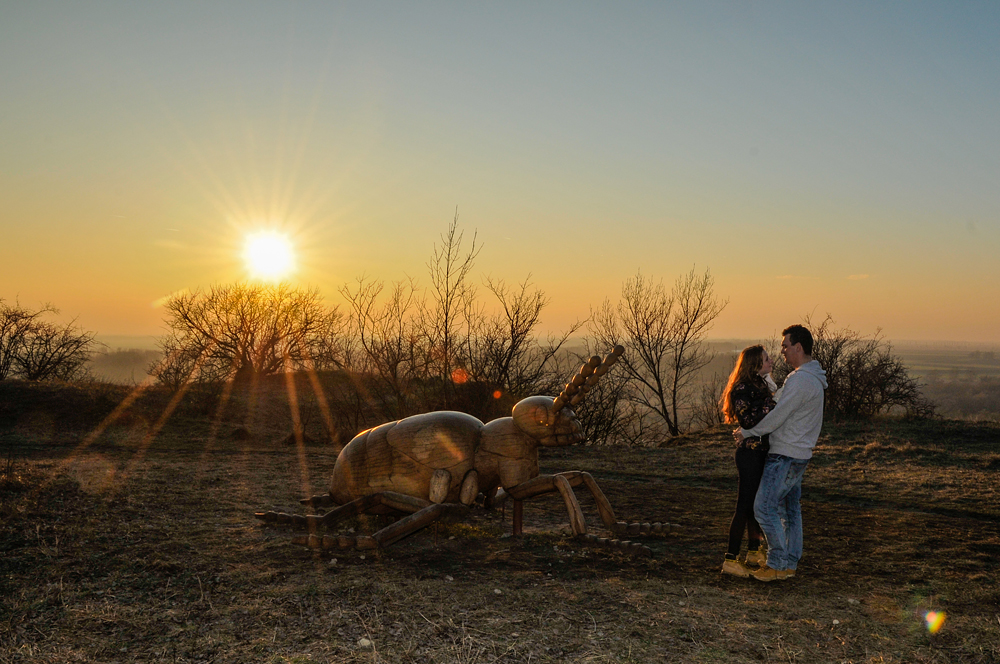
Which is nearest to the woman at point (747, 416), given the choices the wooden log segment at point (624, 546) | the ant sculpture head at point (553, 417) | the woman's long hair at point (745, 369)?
the woman's long hair at point (745, 369)

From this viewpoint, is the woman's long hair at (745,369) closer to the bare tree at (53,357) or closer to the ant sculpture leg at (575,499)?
the ant sculpture leg at (575,499)

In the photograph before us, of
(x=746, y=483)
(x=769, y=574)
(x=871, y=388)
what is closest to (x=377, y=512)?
(x=746, y=483)

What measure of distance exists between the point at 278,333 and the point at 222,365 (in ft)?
10.2

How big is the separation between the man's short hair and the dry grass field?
6.05 feet

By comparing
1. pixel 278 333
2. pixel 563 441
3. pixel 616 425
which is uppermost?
pixel 278 333

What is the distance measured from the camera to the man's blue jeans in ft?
16.6

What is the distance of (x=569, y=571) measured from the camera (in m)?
5.30

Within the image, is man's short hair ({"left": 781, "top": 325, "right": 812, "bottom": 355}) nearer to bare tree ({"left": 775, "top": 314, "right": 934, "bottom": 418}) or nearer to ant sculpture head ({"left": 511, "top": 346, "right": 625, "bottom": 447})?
ant sculpture head ({"left": 511, "top": 346, "right": 625, "bottom": 447})

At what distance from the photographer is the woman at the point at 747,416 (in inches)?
204

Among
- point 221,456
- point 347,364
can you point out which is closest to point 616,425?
point 347,364

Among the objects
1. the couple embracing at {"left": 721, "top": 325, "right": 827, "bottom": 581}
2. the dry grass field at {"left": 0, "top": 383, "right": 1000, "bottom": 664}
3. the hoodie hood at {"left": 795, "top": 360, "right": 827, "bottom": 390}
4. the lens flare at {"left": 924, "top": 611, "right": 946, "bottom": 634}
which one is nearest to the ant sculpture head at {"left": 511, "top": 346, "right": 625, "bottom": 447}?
the dry grass field at {"left": 0, "top": 383, "right": 1000, "bottom": 664}

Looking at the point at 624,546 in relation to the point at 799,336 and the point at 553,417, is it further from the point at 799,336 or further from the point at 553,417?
the point at 799,336

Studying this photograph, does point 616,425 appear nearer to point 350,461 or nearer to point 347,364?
point 347,364

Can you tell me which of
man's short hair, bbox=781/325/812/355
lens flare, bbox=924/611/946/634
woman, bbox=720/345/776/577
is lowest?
lens flare, bbox=924/611/946/634
